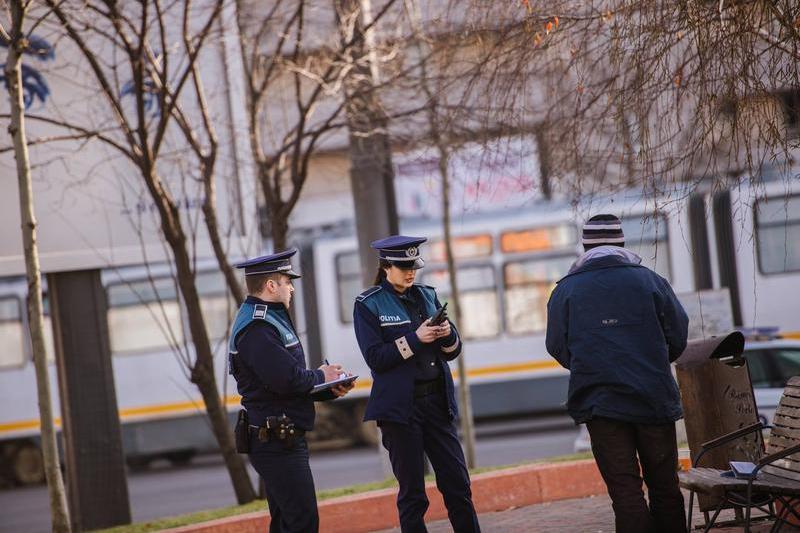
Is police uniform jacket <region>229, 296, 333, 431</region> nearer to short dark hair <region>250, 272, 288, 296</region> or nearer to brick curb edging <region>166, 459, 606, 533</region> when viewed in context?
short dark hair <region>250, 272, 288, 296</region>

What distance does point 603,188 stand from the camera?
8789 mm

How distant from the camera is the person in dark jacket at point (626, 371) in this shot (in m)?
5.97

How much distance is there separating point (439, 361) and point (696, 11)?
2466 mm

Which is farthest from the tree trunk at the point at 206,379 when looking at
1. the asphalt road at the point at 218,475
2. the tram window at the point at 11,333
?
the tram window at the point at 11,333

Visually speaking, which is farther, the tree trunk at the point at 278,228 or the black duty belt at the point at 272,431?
the tree trunk at the point at 278,228

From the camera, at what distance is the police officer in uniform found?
6.20 m

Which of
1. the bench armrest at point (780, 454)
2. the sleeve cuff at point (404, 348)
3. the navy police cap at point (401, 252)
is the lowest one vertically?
the bench armrest at point (780, 454)

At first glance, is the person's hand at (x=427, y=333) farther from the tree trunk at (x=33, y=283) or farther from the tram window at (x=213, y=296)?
the tram window at (x=213, y=296)

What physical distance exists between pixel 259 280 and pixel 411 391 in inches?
39.7

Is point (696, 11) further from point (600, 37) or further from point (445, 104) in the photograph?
point (445, 104)

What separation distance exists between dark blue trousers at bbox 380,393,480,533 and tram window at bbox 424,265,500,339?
14.2 meters

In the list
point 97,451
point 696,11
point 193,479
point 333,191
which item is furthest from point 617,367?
point 333,191

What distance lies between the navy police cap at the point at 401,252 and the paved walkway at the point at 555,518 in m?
2.31

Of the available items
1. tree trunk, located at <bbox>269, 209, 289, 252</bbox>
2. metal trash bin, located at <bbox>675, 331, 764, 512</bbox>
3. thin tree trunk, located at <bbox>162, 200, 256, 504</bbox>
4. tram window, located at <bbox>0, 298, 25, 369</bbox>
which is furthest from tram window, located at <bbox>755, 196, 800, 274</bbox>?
metal trash bin, located at <bbox>675, 331, 764, 512</bbox>
